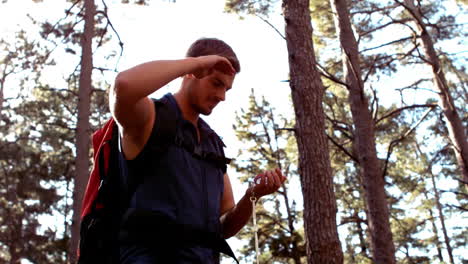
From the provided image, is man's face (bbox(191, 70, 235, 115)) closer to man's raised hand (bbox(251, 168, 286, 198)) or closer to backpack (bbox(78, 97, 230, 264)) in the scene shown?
backpack (bbox(78, 97, 230, 264))

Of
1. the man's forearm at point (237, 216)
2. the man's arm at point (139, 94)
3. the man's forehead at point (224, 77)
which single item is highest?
the man's forehead at point (224, 77)

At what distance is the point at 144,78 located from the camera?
1.59 m

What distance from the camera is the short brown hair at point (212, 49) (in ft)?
6.86

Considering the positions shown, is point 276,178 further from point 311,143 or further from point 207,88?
point 311,143

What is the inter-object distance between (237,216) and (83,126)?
8.27m

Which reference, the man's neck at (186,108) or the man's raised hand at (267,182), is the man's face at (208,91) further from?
the man's raised hand at (267,182)

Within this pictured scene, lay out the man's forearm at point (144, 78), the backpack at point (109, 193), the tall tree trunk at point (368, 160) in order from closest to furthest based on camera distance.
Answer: the man's forearm at point (144, 78)
the backpack at point (109, 193)
the tall tree trunk at point (368, 160)

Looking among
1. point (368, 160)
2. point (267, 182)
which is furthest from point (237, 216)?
point (368, 160)

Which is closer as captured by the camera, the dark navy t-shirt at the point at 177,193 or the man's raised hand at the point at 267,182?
the dark navy t-shirt at the point at 177,193

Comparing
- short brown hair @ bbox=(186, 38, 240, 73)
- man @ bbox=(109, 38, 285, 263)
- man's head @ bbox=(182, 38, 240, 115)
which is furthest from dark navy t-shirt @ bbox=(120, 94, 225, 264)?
short brown hair @ bbox=(186, 38, 240, 73)

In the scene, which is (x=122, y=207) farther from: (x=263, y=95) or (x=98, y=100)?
(x=98, y=100)

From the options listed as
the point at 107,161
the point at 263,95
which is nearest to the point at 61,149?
the point at 263,95

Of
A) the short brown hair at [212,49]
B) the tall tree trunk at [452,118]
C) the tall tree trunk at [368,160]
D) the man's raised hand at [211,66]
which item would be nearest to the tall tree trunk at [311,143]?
the tall tree trunk at [368,160]

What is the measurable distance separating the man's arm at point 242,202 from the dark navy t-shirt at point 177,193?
0.77ft
